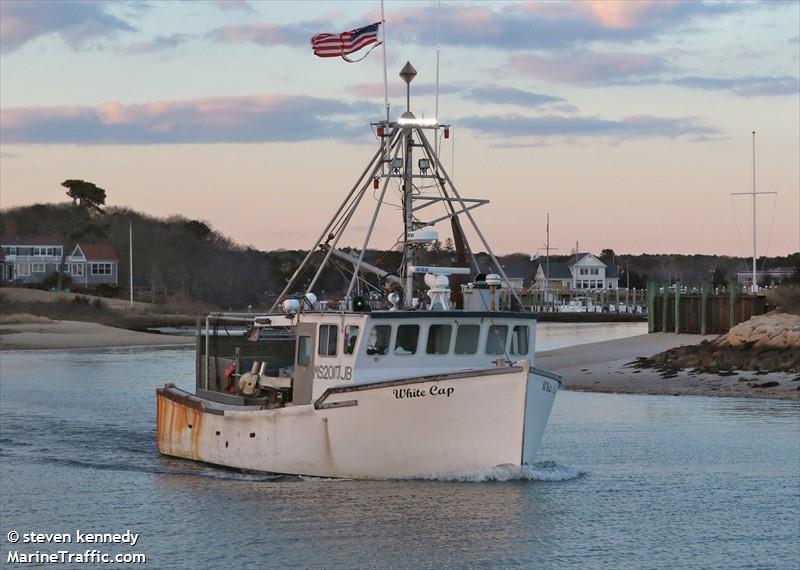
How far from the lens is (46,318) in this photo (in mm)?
104438

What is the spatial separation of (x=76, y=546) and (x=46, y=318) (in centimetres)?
8599

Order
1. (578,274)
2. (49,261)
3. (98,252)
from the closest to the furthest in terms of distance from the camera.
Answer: (49,261) → (98,252) → (578,274)

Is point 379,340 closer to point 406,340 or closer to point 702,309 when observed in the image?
point 406,340

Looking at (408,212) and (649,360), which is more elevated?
(408,212)

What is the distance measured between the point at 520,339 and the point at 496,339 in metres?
0.62

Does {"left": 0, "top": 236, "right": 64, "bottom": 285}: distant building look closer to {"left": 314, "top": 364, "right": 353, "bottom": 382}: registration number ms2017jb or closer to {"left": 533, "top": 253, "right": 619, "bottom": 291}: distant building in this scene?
{"left": 533, "top": 253, "right": 619, "bottom": 291}: distant building

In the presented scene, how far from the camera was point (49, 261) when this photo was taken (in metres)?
147

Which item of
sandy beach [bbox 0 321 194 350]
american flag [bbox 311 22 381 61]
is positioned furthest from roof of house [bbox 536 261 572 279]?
american flag [bbox 311 22 381 61]

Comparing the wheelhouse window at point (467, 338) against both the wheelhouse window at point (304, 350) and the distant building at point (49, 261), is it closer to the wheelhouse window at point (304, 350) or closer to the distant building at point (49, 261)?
the wheelhouse window at point (304, 350)

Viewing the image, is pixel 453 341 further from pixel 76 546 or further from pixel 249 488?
pixel 76 546

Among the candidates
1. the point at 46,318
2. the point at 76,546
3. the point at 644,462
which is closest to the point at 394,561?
the point at 76,546

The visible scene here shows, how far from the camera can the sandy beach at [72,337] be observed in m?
85.7

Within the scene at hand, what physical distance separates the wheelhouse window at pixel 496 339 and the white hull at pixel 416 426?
4.20 ft

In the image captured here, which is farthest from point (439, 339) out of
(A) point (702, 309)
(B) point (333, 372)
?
(A) point (702, 309)
